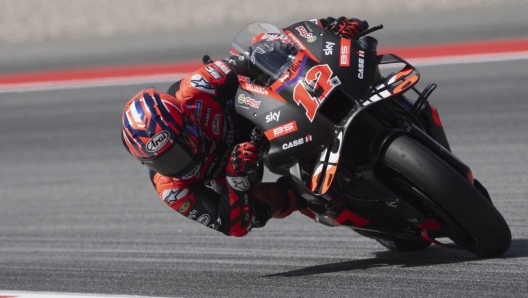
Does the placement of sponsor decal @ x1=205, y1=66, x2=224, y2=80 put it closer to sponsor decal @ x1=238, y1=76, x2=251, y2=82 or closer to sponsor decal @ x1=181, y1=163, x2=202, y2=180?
sponsor decal @ x1=238, y1=76, x2=251, y2=82

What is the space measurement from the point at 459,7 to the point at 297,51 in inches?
303

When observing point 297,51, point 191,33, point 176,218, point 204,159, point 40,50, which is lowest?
point 40,50

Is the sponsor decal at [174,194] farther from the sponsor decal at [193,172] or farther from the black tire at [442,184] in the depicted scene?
the black tire at [442,184]

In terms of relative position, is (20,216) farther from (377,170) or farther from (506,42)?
(506,42)

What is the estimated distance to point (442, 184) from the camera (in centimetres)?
361

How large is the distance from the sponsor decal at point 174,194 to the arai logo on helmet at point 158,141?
55 centimetres

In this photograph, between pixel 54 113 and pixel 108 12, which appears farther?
pixel 108 12

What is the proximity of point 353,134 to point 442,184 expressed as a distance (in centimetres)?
56

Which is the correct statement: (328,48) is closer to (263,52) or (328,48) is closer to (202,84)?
(263,52)

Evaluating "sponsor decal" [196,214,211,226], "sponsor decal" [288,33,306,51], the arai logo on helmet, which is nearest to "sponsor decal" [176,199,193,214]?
"sponsor decal" [196,214,211,226]

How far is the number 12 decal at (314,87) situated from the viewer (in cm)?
378

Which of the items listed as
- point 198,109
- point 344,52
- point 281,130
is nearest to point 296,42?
point 344,52

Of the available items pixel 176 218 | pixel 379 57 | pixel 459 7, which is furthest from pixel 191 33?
pixel 379 57

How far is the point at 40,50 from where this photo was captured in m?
12.7
